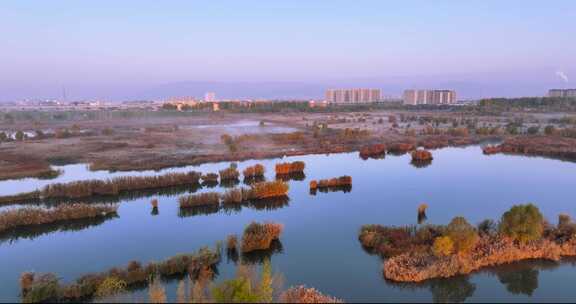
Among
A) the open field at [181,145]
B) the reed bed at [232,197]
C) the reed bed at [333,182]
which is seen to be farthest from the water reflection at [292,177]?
the open field at [181,145]

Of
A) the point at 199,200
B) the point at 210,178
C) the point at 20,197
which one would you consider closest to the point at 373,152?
the point at 210,178

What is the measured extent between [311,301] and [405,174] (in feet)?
65.1

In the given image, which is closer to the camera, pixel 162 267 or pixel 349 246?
pixel 162 267

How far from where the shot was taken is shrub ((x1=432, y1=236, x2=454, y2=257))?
13.4m

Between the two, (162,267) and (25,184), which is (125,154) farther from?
(162,267)

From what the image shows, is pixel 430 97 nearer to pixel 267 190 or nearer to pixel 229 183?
pixel 229 183

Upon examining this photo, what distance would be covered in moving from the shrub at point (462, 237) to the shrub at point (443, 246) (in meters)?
0.31

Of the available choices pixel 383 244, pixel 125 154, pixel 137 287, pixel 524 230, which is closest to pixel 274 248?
pixel 383 244

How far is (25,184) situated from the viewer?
25922 mm

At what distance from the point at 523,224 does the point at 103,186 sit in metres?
21.3

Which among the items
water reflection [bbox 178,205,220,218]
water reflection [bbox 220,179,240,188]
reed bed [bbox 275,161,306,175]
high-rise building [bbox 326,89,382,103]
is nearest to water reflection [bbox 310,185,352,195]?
reed bed [bbox 275,161,306,175]

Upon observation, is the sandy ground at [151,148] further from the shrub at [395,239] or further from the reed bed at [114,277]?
the shrub at [395,239]

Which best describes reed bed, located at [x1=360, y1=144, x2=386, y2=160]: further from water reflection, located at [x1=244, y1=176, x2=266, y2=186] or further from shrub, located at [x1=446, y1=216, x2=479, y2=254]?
shrub, located at [x1=446, y1=216, x2=479, y2=254]

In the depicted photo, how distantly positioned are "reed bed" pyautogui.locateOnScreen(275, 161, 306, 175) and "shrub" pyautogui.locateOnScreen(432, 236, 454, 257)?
1650 centimetres
